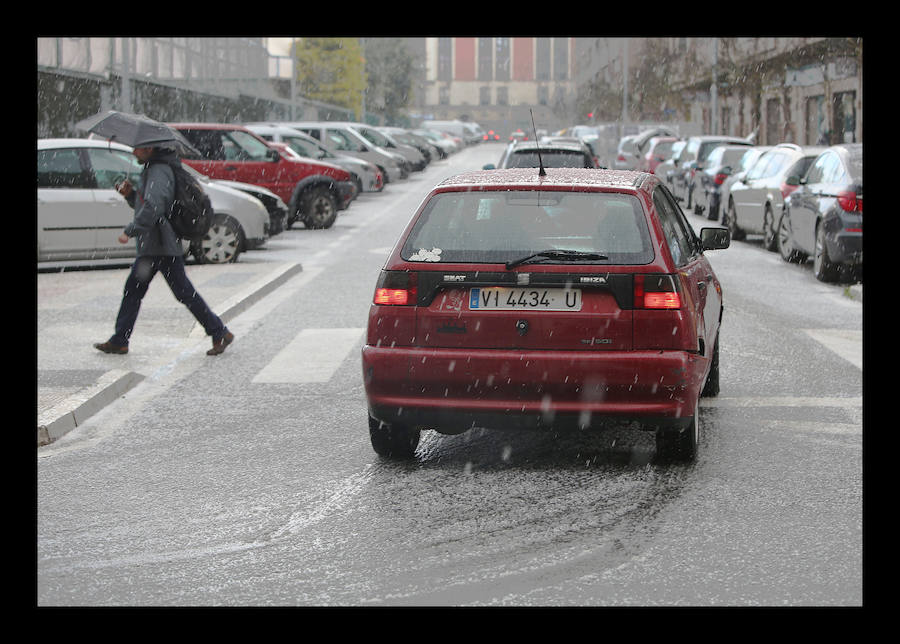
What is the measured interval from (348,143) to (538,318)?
96.4 ft

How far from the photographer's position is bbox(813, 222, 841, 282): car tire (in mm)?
14945

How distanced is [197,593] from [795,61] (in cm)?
3911

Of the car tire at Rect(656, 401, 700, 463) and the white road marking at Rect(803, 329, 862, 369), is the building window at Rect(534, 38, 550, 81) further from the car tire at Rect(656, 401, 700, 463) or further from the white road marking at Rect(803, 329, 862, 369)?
the car tire at Rect(656, 401, 700, 463)

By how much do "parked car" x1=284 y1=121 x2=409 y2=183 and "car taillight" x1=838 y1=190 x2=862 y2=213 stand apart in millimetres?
19527

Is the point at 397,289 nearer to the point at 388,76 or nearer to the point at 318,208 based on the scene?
the point at 318,208

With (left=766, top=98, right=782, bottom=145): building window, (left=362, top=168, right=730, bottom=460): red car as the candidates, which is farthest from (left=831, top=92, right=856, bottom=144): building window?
(left=362, top=168, right=730, bottom=460): red car

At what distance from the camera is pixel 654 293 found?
6203 millimetres

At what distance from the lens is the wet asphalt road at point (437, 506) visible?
15.8ft

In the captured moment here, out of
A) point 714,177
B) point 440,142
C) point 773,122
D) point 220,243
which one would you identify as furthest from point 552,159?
point 440,142

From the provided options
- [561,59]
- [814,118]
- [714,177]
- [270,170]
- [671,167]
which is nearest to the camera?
[270,170]
